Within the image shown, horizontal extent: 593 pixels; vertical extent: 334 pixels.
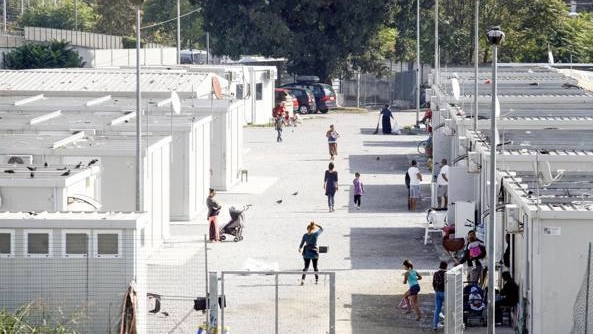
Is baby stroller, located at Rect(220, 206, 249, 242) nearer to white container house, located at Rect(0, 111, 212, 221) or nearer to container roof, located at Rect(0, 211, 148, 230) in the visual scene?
white container house, located at Rect(0, 111, 212, 221)

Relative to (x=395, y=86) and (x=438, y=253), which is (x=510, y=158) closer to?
(x=438, y=253)

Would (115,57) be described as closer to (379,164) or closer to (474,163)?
(379,164)

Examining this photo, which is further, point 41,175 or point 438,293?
point 41,175

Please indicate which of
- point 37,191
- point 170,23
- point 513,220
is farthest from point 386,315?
point 170,23

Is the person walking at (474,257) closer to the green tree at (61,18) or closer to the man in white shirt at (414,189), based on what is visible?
the man in white shirt at (414,189)

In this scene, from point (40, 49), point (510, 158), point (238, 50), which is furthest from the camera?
point (238, 50)

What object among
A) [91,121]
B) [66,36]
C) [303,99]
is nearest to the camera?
[91,121]

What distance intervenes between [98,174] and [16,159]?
6.15 feet

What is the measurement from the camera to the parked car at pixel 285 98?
222 feet

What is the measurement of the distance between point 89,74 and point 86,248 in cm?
2911

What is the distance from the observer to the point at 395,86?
83.6 m

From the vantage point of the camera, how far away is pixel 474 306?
23672mm

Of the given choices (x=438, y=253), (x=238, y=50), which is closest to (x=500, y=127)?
(x=438, y=253)

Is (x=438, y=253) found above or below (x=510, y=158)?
below
